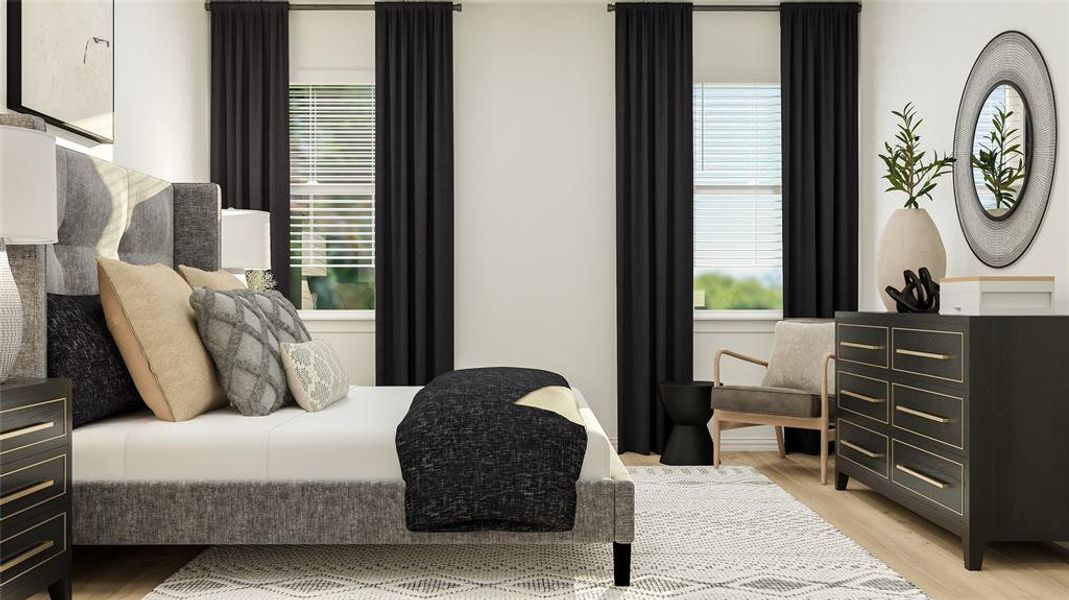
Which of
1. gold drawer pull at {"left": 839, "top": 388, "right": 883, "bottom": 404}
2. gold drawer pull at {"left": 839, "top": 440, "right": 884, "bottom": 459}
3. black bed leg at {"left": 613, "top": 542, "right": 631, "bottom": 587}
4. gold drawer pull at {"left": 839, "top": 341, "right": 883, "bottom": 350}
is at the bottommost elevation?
black bed leg at {"left": 613, "top": 542, "right": 631, "bottom": 587}

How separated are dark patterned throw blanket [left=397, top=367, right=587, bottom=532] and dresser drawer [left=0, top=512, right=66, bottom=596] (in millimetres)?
965

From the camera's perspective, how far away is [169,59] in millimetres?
4242

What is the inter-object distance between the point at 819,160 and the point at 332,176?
9.98 ft

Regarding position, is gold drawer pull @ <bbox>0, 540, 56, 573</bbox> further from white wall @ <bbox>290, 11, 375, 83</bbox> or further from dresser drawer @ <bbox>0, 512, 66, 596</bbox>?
white wall @ <bbox>290, 11, 375, 83</bbox>

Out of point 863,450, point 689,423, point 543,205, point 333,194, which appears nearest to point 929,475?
point 863,450

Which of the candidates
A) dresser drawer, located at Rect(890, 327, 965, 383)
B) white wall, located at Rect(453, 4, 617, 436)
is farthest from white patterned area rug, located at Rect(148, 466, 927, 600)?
white wall, located at Rect(453, 4, 617, 436)

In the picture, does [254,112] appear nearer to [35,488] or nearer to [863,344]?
[35,488]

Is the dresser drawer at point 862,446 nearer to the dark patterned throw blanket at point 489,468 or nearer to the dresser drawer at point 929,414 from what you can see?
the dresser drawer at point 929,414

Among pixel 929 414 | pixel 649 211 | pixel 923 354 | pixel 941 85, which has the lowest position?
pixel 929 414

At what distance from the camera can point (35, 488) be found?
81.1 inches

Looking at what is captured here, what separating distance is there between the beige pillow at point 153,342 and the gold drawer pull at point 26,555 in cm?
53

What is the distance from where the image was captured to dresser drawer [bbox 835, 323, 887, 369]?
10.8 feet

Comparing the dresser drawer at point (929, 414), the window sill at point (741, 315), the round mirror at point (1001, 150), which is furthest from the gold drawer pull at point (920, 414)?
the window sill at point (741, 315)

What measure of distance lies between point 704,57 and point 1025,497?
319cm
